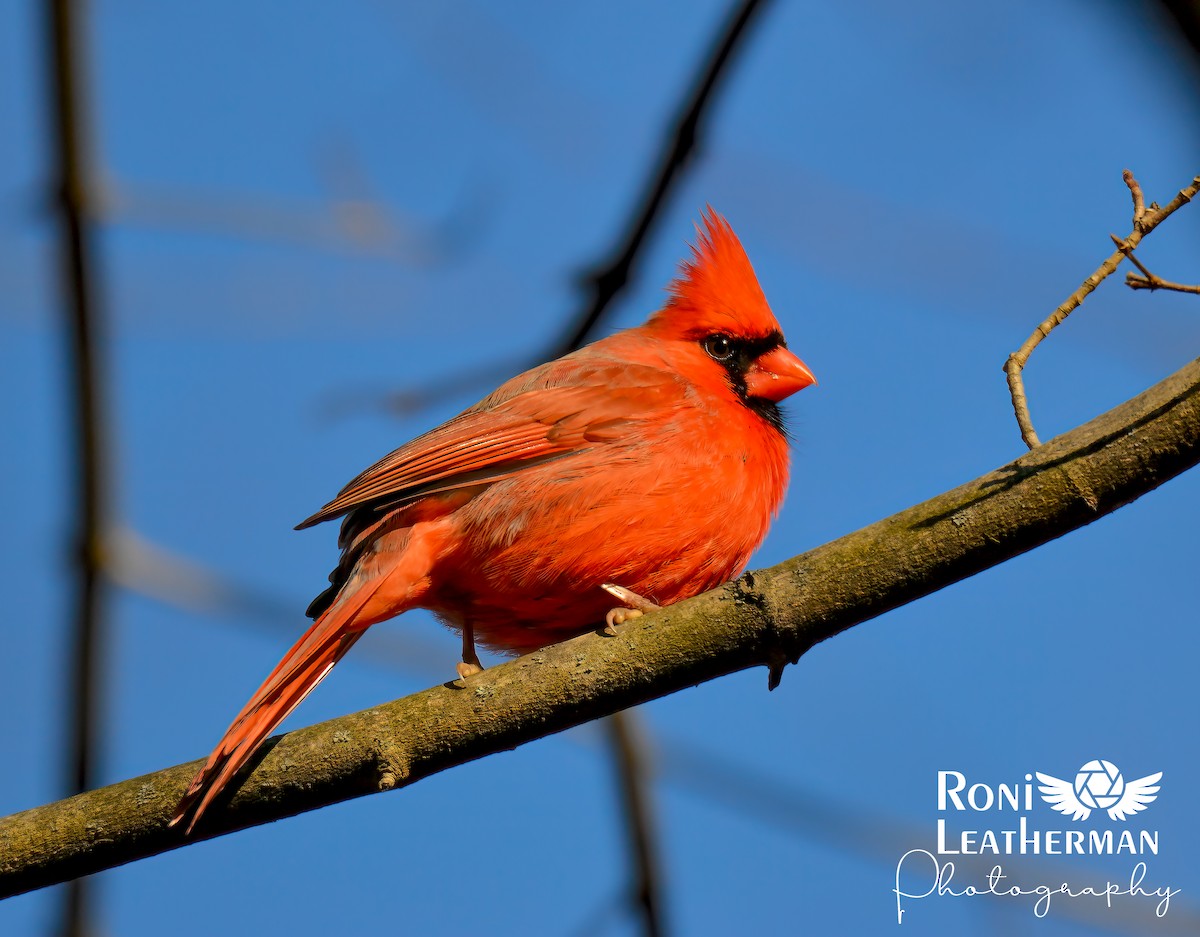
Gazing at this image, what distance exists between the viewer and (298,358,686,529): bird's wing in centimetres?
332

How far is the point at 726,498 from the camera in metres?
3.29

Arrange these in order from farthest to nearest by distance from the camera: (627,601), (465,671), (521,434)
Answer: (521,434) → (627,601) → (465,671)

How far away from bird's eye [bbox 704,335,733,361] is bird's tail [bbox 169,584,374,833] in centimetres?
142

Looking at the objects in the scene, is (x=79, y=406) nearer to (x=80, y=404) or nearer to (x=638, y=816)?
(x=80, y=404)

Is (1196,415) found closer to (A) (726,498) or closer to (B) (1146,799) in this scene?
(A) (726,498)

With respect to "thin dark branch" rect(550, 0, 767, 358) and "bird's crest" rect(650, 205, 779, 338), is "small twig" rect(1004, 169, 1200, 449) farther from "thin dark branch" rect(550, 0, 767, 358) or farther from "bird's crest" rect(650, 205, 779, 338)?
"bird's crest" rect(650, 205, 779, 338)

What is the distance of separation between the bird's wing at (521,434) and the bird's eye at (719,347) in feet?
1.20

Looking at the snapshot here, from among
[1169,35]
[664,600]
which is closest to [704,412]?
[664,600]

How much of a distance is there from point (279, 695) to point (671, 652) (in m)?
0.88

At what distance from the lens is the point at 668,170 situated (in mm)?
2732

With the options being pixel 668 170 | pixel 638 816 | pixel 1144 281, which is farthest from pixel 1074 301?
pixel 638 816

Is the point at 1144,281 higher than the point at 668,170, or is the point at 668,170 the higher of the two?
the point at 668,170

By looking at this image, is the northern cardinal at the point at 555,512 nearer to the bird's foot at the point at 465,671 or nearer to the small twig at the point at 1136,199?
the bird's foot at the point at 465,671

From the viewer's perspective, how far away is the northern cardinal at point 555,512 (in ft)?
10.3
